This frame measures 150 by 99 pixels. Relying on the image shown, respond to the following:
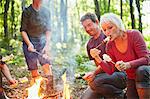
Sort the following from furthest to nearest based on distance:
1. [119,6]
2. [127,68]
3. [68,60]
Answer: [68,60] → [119,6] → [127,68]

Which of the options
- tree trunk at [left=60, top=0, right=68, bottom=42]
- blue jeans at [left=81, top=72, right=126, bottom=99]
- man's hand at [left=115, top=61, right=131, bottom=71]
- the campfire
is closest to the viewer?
man's hand at [left=115, top=61, right=131, bottom=71]

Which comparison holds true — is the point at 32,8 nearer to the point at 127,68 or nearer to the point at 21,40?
the point at 21,40

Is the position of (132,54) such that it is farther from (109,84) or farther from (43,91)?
(43,91)

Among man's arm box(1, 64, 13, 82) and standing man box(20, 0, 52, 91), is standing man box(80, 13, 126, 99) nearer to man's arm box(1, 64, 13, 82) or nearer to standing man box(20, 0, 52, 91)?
standing man box(20, 0, 52, 91)

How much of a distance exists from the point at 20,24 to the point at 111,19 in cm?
143

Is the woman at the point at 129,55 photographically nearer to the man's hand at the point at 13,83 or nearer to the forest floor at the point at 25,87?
the forest floor at the point at 25,87

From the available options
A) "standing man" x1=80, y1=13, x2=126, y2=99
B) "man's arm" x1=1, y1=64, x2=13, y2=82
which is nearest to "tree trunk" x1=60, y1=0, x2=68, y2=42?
"standing man" x1=80, y1=13, x2=126, y2=99

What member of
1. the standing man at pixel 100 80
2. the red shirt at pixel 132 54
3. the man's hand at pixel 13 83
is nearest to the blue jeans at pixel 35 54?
the man's hand at pixel 13 83

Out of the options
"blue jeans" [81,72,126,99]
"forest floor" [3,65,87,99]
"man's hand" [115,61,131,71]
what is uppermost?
"man's hand" [115,61,131,71]

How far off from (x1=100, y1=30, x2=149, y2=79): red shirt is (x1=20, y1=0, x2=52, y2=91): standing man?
38.2 inches

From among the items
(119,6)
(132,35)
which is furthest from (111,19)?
(119,6)

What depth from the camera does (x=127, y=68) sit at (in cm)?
243

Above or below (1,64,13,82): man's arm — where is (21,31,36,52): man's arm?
above

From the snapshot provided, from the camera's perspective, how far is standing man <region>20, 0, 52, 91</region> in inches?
135
